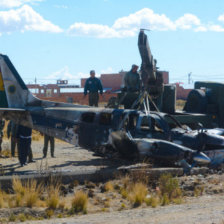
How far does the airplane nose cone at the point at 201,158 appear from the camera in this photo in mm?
12023

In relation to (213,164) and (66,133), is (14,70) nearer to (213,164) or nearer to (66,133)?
(66,133)

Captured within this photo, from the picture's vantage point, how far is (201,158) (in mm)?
12078

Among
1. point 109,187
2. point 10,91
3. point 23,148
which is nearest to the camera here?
point 109,187

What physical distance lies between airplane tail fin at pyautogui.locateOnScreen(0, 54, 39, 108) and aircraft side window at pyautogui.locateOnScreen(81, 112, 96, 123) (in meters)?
2.52

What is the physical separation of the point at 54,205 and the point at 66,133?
16.4 ft

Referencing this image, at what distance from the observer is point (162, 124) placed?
12711 millimetres

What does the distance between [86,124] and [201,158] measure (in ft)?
11.4

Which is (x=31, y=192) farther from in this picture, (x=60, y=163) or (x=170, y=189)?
(x=60, y=163)

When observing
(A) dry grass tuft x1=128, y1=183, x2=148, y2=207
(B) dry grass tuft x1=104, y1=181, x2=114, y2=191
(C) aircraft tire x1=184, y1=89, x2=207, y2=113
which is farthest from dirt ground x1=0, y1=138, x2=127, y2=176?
(C) aircraft tire x1=184, y1=89, x2=207, y2=113

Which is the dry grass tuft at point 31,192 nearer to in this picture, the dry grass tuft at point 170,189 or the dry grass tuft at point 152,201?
the dry grass tuft at point 152,201

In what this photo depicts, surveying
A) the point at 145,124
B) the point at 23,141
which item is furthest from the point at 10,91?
the point at 145,124

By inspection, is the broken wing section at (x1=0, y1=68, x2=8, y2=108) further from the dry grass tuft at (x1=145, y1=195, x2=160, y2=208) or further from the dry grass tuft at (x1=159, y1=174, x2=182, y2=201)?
the dry grass tuft at (x1=145, y1=195, x2=160, y2=208)

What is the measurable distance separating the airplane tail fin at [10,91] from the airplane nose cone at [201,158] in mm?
6008

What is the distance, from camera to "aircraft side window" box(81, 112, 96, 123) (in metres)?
13.4
